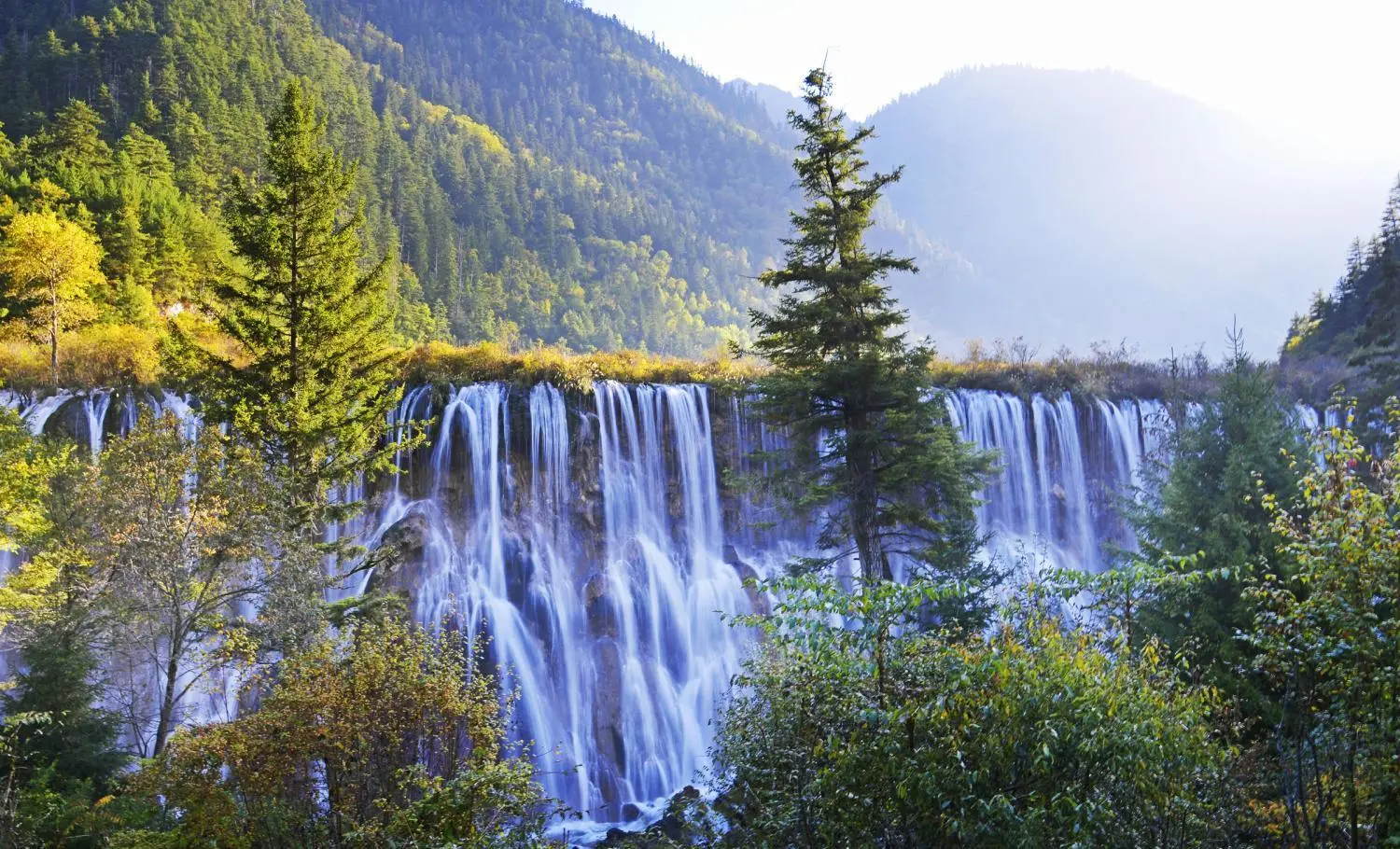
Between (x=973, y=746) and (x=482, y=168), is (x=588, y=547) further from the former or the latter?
(x=482, y=168)

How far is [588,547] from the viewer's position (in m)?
26.2

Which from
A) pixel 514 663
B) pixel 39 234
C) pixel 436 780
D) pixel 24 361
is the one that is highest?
pixel 39 234

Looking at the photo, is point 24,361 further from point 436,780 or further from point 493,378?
point 436,780

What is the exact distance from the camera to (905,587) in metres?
6.66

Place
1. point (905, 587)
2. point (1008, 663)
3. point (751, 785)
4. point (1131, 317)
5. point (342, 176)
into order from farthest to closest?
point (1131, 317)
point (342, 176)
point (751, 785)
point (905, 587)
point (1008, 663)

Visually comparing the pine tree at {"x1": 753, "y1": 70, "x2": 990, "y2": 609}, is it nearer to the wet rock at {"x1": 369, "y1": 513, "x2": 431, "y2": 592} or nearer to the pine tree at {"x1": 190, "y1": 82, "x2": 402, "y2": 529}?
the pine tree at {"x1": 190, "y1": 82, "x2": 402, "y2": 529}

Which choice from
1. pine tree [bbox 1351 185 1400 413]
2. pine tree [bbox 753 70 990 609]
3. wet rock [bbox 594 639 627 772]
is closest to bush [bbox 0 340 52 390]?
wet rock [bbox 594 639 627 772]

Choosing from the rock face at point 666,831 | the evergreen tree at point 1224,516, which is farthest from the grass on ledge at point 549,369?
the evergreen tree at point 1224,516

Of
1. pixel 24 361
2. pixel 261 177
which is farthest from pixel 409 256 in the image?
pixel 24 361

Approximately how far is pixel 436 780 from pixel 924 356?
463 inches

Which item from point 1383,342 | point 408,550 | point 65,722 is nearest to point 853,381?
point 65,722

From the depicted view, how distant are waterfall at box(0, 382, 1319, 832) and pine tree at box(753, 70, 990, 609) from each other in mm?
4694

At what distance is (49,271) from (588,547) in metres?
21.3

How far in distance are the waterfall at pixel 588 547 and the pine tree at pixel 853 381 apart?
469 centimetres
